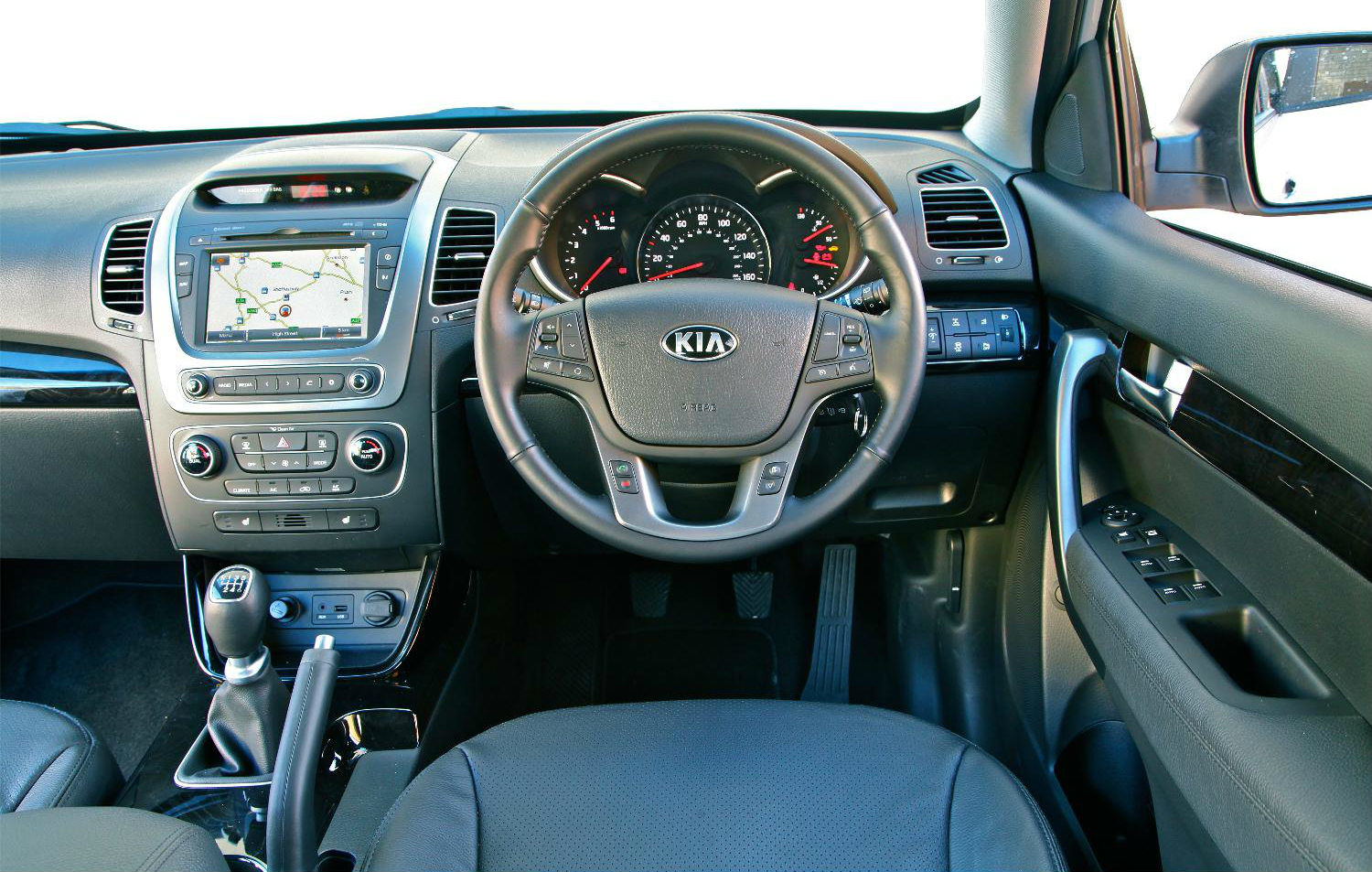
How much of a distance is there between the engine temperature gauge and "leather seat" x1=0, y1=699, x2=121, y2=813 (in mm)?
1367

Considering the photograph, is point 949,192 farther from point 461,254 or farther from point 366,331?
point 366,331

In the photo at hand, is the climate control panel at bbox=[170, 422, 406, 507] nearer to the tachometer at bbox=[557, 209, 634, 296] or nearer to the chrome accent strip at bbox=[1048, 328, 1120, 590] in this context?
the tachometer at bbox=[557, 209, 634, 296]

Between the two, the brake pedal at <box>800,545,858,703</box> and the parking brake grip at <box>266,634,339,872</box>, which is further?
the brake pedal at <box>800,545,858,703</box>

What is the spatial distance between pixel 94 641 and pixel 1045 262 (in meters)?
2.51

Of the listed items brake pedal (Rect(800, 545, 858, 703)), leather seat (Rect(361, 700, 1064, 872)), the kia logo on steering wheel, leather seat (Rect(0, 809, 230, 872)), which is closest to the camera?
leather seat (Rect(0, 809, 230, 872))

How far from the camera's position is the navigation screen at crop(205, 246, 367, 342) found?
68.5 inches

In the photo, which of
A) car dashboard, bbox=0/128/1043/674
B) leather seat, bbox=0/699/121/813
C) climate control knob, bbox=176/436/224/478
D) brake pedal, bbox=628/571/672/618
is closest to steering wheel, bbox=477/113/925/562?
car dashboard, bbox=0/128/1043/674

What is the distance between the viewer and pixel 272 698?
1.67 metres

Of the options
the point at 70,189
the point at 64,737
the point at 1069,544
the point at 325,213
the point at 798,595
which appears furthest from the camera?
the point at 798,595

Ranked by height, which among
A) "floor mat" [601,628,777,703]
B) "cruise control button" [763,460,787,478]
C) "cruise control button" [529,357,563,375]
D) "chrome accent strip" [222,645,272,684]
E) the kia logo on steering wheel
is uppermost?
the kia logo on steering wheel

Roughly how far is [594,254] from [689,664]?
3.77 ft

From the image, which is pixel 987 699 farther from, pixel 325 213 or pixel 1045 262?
pixel 325 213

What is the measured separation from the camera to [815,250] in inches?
69.6

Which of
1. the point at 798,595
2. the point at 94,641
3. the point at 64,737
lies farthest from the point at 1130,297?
the point at 94,641
